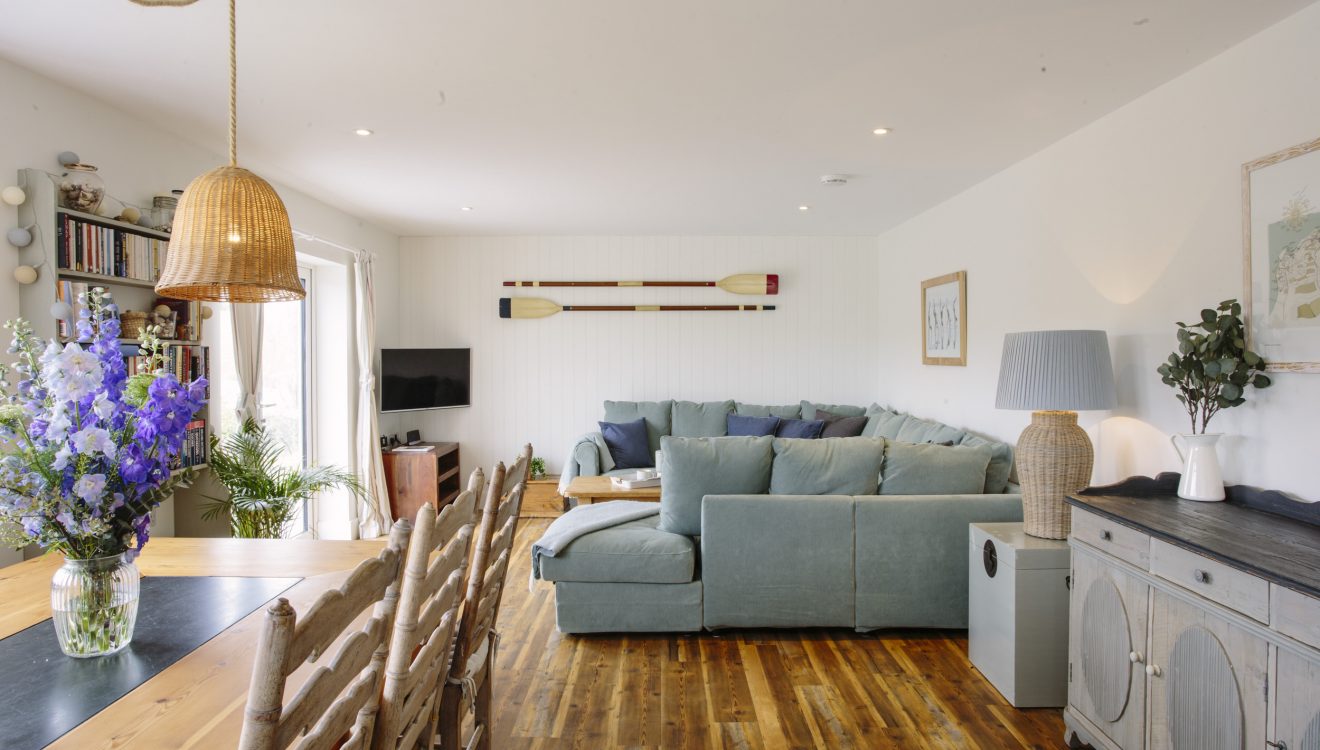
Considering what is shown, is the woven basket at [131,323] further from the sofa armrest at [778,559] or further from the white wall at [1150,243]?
the white wall at [1150,243]

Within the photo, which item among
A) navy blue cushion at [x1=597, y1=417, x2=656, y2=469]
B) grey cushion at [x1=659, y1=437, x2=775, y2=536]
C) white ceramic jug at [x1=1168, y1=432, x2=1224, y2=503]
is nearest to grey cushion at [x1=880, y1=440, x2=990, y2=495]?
grey cushion at [x1=659, y1=437, x2=775, y2=536]

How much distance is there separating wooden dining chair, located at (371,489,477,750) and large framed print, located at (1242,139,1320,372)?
8.15 ft

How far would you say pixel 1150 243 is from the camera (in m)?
2.77

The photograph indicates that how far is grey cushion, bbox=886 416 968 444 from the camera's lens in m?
4.14

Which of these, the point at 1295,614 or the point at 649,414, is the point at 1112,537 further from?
the point at 649,414

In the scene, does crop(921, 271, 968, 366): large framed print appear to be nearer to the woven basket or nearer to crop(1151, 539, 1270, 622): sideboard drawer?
crop(1151, 539, 1270, 622): sideboard drawer

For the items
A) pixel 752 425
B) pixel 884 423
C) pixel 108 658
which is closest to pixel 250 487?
pixel 108 658

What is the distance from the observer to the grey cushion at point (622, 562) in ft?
10.5

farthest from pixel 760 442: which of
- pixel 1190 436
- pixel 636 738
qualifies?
pixel 1190 436

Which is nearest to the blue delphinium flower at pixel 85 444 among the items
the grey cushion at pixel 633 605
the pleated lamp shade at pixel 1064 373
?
A: the grey cushion at pixel 633 605

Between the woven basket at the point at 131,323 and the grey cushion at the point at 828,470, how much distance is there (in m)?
2.82

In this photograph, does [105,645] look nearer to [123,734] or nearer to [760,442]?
[123,734]

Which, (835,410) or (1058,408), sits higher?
(1058,408)

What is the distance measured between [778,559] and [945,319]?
2.45 m
